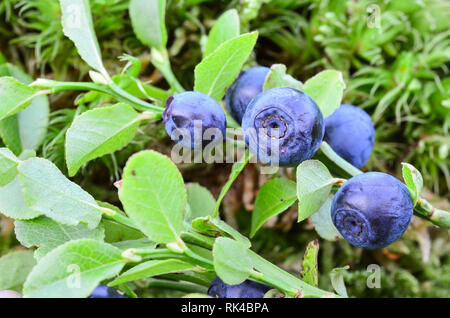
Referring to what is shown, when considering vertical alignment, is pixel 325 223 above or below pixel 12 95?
below

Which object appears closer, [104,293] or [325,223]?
[104,293]

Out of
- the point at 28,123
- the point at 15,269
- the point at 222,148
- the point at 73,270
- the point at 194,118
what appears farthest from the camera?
the point at 222,148

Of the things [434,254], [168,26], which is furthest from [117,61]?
[434,254]

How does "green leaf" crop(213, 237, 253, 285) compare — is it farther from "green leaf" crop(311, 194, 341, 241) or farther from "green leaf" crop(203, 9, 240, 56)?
"green leaf" crop(203, 9, 240, 56)

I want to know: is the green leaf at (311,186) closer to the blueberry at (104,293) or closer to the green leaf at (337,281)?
→ the green leaf at (337,281)

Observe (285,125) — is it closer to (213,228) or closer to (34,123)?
(213,228)

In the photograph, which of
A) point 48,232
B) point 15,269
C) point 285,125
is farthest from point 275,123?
point 15,269
